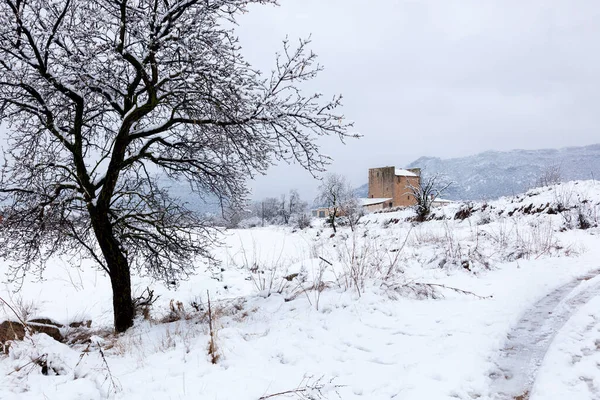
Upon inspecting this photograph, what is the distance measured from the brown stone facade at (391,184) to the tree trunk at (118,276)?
52.9m

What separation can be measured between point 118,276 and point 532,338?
5313 mm

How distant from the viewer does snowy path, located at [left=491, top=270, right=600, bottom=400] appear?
2.55 m

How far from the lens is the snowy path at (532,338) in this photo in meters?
2.55

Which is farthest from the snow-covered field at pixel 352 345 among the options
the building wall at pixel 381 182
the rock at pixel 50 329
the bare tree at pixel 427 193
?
the building wall at pixel 381 182

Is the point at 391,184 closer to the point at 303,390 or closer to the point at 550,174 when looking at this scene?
the point at 550,174

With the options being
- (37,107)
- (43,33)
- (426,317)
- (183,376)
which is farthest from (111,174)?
(426,317)

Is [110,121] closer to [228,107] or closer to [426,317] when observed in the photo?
[228,107]

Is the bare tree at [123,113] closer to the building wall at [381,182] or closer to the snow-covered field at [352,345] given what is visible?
the snow-covered field at [352,345]

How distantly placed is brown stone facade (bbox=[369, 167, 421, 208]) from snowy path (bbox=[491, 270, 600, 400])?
52.4 m

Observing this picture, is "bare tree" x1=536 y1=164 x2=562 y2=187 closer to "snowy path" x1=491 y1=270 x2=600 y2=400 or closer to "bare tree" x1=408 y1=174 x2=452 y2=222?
"bare tree" x1=408 y1=174 x2=452 y2=222

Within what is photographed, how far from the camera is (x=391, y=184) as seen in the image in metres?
57.8

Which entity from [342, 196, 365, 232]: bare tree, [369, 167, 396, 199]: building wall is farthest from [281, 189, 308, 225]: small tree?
[342, 196, 365, 232]: bare tree

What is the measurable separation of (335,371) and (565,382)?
163 centimetres

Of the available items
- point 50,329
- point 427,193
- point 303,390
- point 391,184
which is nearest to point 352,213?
point 427,193
